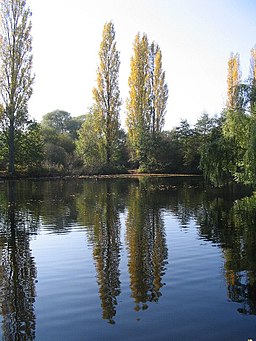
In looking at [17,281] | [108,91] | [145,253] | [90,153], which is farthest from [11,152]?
[17,281]

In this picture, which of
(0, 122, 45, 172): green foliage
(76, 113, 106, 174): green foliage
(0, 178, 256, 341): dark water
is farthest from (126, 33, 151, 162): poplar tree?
(0, 178, 256, 341): dark water

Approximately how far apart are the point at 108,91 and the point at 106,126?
4213 millimetres

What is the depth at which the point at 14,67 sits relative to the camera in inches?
1474

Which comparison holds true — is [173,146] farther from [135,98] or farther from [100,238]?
[100,238]

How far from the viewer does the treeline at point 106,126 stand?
3772 cm

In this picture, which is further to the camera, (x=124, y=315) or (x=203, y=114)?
(x=203, y=114)

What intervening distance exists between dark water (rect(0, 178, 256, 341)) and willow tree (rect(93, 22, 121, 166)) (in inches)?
1247

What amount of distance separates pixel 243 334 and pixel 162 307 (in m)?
1.30

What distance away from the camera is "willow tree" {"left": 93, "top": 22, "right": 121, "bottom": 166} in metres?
45.5

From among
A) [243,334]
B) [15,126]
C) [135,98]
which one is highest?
[135,98]

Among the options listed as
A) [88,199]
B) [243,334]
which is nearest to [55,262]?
[243,334]

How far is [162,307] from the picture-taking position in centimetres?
579

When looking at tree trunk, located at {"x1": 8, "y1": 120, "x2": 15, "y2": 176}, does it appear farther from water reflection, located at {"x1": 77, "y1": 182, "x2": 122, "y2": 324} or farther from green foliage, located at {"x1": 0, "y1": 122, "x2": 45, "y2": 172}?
water reflection, located at {"x1": 77, "y1": 182, "x2": 122, "y2": 324}

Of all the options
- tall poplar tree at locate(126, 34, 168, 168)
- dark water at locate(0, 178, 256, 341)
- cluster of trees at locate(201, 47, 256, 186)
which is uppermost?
tall poplar tree at locate(126, 34, 168, 168)
